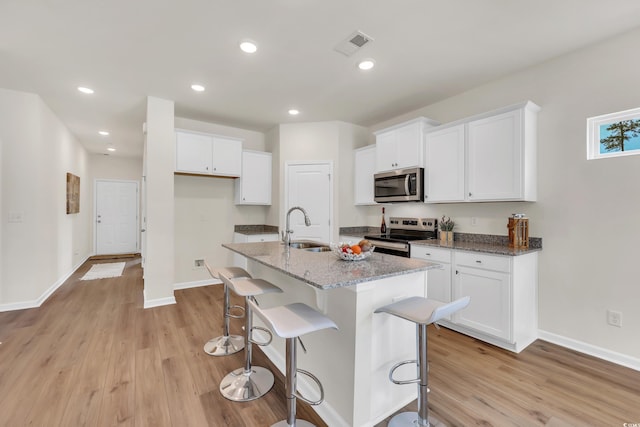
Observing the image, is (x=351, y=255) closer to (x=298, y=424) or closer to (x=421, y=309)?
(x=421, y=309)

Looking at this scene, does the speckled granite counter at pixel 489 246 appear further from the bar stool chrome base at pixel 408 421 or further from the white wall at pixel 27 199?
the white wall at pixel 27 199

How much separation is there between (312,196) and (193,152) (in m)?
1.87

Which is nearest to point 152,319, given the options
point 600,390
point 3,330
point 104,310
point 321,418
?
point 104,310

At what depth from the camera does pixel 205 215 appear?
4.70 metres

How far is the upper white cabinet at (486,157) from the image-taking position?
2.68 metres

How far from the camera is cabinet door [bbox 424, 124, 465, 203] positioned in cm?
313

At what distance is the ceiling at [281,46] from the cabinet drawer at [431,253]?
184 centimetres

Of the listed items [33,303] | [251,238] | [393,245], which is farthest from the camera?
[251,238]

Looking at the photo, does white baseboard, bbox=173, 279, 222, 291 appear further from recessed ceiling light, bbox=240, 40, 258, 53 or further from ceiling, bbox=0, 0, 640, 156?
recessed ceiling light, bbox=240, 40, 258, 53

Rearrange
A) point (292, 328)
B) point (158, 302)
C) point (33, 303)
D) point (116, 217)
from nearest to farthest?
point (292, 328) → point (33, 303) → point (158, 302) → point (116, 217)

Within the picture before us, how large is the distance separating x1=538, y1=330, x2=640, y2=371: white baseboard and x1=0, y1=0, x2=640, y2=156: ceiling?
2610 millimetres

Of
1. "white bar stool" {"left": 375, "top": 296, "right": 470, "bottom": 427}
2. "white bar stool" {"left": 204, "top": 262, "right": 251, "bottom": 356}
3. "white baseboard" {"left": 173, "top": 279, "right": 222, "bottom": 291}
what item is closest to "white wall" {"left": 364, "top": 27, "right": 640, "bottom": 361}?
"white bar stool" {"left": 375, "top": 296, "right": 470, "bottom": 427}

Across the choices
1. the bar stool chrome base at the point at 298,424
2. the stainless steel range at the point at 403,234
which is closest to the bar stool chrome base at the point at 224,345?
the bar stool chrome base at the point at 298,424

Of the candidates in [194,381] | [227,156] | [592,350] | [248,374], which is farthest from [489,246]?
[227,156]
